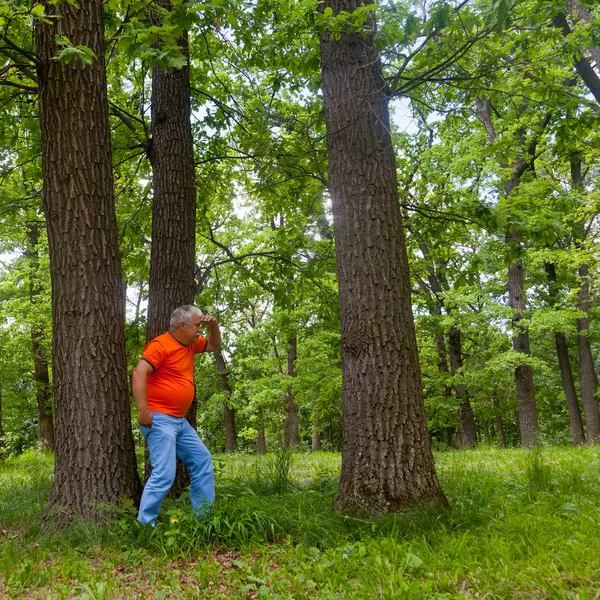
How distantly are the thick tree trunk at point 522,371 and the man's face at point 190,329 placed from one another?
10.4m

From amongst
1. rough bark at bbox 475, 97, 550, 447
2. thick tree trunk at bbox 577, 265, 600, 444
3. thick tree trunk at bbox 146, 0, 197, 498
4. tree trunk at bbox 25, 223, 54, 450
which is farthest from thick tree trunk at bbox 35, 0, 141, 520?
thick tree trunk at bbox 577, 265, 600, 444

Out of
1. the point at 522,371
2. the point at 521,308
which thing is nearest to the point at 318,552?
the point at 522,371

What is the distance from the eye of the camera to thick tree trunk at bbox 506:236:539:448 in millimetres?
13492

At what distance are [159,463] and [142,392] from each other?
2.06 feet

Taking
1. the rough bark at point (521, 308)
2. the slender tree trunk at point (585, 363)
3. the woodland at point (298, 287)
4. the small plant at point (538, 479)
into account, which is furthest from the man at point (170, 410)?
the slender tree trunk at point (585, 363)

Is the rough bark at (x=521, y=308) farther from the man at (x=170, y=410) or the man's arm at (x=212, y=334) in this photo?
the man at (x=170, y=410)

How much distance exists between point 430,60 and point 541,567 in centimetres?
443

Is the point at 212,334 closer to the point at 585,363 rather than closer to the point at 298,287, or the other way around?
the point at 298,287

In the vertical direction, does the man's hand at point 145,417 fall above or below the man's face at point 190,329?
below

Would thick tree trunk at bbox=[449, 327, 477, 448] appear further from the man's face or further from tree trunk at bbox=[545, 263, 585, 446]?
the man's face

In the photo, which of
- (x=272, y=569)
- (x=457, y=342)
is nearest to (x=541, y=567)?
(x=272, y=569)

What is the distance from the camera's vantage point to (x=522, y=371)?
14062 millimetres

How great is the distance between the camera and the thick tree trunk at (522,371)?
13492mm

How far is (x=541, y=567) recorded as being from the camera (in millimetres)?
2887
